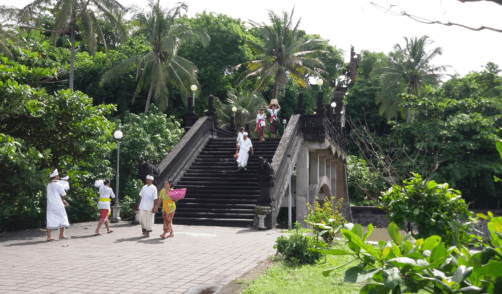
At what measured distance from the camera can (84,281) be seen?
5680 millimetres

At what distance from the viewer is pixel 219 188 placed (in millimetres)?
15727

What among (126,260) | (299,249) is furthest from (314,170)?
(126,260)

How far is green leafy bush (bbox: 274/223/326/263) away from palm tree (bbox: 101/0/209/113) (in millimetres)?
23731

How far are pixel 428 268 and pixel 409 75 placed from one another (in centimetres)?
4375

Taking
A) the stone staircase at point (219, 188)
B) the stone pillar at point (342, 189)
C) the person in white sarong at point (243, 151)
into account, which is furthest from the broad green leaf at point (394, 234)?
the stone pillar at point (342, 189)

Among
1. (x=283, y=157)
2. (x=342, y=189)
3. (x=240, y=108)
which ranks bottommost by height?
(x=342, y=189)

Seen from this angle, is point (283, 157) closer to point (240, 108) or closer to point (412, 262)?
point (412, 262)

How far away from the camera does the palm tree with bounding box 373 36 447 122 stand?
41.2 m

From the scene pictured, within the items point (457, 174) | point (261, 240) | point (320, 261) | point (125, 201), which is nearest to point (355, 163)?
point (457, 174)

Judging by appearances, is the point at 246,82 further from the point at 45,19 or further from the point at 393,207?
the point at 393,207

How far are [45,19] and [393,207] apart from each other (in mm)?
34076

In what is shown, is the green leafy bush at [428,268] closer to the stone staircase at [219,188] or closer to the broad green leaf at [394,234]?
the broad green leaf at [394,234]

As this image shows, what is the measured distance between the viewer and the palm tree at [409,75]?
41188 millimetres

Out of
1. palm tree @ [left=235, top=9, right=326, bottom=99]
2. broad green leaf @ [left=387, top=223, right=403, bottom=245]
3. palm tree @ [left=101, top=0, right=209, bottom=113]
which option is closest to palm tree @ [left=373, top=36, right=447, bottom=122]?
palm tree @ [left=235, top=9, right=326, bottom=99]
